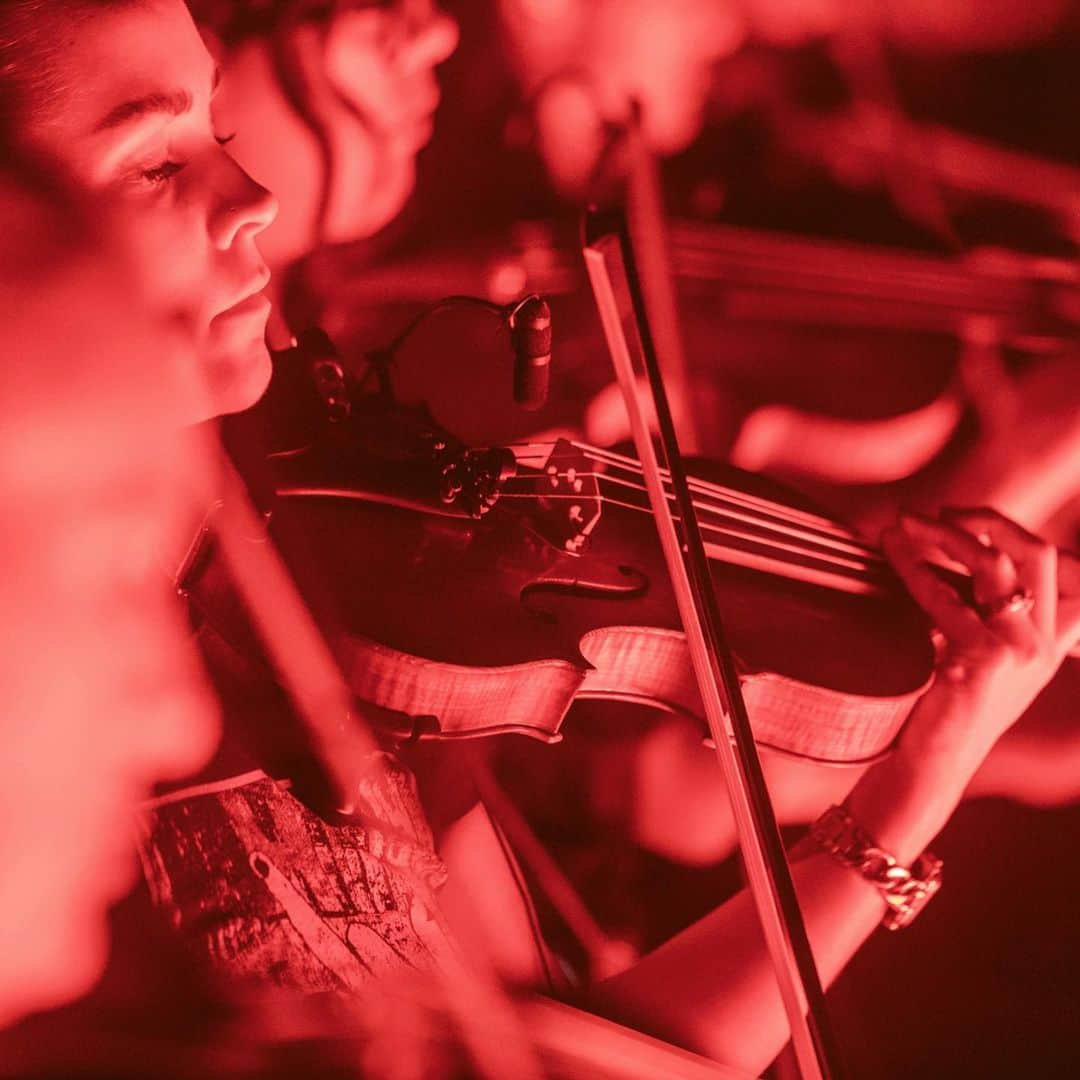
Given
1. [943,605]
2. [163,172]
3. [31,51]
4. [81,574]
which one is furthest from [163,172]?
[943,605]

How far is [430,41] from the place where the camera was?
1.05 metres

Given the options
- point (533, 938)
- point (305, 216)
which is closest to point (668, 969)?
point (533, 938)

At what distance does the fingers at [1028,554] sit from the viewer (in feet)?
3.19

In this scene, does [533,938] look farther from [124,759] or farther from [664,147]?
[664,147]

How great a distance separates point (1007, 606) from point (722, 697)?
1.24 feet

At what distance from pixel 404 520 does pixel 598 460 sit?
22 centimetres

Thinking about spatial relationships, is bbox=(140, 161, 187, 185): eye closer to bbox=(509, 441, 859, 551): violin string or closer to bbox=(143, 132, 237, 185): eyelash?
bbox=(143, 132, 237, 185): eyelash

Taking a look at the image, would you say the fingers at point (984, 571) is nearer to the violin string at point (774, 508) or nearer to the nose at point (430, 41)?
the violin string at point (774, 508)

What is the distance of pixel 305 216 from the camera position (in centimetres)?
103

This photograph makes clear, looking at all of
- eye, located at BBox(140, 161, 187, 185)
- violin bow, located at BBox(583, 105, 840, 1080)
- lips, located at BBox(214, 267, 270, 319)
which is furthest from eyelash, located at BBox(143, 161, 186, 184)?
violin bow, located at BBox(583, 105, 840, 1080)

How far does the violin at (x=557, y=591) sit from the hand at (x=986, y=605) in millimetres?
31

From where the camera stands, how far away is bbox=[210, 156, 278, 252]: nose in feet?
2.52

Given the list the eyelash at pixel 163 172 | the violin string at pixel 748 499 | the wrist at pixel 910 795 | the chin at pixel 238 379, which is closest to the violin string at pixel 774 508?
the violin string at pixel 748 499

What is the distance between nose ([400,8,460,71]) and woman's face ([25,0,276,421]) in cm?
32
